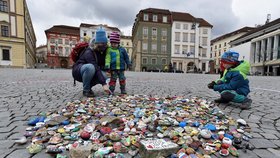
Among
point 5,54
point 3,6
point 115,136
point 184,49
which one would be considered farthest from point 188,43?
point 115,136

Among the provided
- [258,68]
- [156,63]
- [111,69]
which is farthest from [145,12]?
[111,69]

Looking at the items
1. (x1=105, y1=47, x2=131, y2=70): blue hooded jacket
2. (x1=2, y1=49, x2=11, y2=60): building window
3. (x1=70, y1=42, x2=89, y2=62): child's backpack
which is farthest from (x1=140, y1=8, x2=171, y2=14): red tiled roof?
(x1=70, y1=42, x2=89, y2=62): child's backpack

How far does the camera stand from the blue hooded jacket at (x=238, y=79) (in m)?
2.99

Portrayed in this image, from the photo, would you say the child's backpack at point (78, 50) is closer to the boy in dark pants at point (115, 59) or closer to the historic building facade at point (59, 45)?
the boy in dark pants at point (115, 59)

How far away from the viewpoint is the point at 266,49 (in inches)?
1529

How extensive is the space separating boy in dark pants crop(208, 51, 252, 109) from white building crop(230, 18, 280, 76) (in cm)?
3813

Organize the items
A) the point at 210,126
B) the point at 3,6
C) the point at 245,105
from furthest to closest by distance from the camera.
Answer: the point at 3,6
the point at 245,105
the point at 210,126

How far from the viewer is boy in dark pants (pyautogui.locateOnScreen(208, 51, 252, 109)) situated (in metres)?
3.00

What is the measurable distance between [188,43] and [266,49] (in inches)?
659

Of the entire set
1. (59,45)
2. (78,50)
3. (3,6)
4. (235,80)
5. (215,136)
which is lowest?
(215,136)

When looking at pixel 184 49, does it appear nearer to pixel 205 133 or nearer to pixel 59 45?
pixel 59 45

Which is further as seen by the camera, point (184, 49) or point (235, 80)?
point (184, 49)

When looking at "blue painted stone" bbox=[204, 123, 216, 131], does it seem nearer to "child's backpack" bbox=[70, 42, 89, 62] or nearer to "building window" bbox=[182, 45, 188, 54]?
"child's backpack" bbox=[70, 42, 89, 62]

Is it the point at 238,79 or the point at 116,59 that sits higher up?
the point at 116,59
